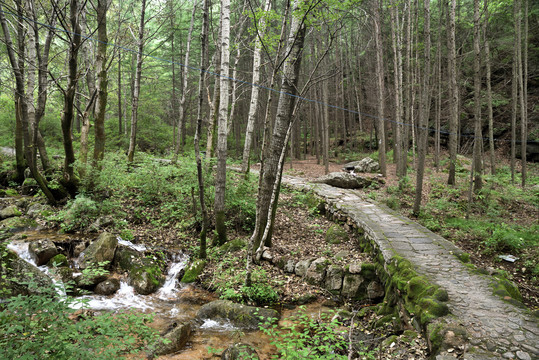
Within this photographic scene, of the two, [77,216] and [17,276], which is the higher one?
[77,216]

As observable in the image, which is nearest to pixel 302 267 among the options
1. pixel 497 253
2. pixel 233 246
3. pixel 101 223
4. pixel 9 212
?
pixel 233 246

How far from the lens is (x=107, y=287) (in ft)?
18.6

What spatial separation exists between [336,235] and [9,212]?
9.53 m

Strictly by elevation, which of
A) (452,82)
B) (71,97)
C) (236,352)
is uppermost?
(452,82)

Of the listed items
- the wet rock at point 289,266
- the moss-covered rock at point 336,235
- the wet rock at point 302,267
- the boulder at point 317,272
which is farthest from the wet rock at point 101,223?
the moss-covered rock at point 336,235

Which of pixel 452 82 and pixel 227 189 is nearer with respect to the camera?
pixel 227 189

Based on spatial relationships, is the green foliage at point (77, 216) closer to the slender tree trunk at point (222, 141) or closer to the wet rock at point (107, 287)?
the wet rock at point (107, 287)

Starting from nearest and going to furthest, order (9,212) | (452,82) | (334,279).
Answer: (334,279), (9,212), (452,82)

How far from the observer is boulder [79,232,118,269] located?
20.3 ft

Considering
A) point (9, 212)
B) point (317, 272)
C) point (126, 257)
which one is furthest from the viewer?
point (9, 212)

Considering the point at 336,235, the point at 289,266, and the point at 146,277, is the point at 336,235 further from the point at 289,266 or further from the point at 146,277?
the point at 146,277

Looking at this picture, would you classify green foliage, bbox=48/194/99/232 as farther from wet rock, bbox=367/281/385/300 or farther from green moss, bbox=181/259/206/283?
wet rock, bbox=367/281/385/300

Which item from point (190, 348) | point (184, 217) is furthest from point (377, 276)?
point (184, 217)

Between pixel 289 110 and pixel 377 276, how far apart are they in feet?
11.8
